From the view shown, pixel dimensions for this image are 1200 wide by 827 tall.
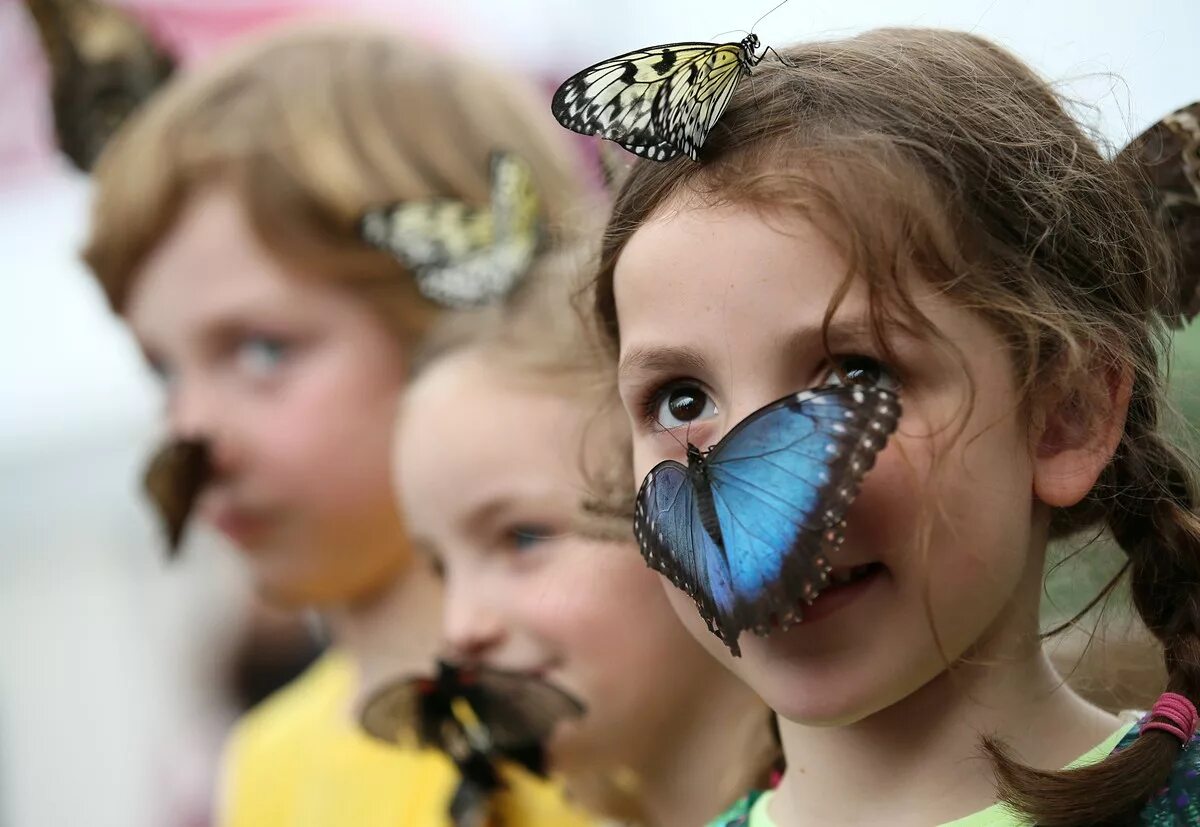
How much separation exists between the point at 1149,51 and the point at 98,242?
4.99ft

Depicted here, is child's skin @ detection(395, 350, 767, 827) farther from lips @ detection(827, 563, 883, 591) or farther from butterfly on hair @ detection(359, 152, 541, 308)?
lips @ detection(827, 563, 883, 591)

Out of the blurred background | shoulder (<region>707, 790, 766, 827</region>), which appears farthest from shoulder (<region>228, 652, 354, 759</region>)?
shoulder (<region>707, 790, 766, 827</region>)

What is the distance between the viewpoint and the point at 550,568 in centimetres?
150

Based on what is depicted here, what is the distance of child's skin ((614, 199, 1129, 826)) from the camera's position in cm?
95

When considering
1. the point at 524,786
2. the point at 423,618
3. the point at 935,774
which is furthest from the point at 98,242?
the point at 935,774

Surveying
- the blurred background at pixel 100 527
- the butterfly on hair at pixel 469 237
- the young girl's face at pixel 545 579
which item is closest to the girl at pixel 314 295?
the butterfly on hair at pixel 469 237

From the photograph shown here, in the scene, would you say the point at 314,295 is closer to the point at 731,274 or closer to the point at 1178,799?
the point at 731,274

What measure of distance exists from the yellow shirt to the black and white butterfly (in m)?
1.01

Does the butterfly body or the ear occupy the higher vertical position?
the butterfly body

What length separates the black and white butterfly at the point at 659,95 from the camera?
1.03 metres

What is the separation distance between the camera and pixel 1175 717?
0.98 metres

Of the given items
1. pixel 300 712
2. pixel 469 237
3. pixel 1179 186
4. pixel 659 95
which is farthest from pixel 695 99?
pixel 300 712

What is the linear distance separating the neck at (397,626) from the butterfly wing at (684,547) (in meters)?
1.11

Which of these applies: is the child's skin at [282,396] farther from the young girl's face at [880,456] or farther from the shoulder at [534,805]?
the young girl's face at [880,456]
